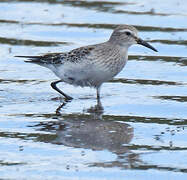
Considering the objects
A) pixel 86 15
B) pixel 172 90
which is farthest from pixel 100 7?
pixel 172 90

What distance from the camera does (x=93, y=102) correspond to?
11.6 meters

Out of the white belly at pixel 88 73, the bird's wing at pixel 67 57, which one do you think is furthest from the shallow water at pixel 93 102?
the bird's wing at pixel 67 57

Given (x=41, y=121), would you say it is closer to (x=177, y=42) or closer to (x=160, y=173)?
(x=160, y=173)

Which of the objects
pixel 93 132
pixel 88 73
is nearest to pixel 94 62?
pixel 88 73

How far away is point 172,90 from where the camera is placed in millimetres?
12109

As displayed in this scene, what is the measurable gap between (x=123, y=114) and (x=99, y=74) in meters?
0.92

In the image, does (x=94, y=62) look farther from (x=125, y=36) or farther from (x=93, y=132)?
(x=93, y=132)

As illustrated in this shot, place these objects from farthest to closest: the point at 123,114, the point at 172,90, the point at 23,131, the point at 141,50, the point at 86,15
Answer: the point at 86,15
the point at 141,50
the point at 172,90
the point at 123,114
the point at 23,131

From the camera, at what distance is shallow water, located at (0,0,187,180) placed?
27.9 feet

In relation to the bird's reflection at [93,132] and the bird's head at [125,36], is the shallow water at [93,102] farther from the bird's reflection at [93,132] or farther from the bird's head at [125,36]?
the bird's head at [125,36]

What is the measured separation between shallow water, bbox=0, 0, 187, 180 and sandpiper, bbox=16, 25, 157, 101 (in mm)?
353

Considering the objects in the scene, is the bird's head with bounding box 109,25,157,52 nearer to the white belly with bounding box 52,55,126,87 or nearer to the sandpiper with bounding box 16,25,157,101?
the sandpiper with bounding box 16,25,157,101

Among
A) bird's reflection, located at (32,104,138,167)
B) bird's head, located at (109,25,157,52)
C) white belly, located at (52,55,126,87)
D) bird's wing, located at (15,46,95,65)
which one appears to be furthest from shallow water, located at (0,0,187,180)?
bird's head, located at (109,25,157,52)

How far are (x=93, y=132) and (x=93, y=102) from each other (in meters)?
1.81
